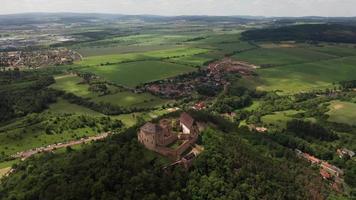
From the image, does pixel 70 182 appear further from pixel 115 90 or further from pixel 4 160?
pixel 115 90

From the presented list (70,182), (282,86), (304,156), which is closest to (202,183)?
(70,182)

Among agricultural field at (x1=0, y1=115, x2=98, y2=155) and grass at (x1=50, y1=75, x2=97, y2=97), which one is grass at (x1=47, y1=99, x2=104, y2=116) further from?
agricultural field at (x1=0, y1=115, x2=98, y2=155)

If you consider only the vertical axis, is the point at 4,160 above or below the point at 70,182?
below

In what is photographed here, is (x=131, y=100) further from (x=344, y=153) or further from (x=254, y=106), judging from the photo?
(x=344, y=153)

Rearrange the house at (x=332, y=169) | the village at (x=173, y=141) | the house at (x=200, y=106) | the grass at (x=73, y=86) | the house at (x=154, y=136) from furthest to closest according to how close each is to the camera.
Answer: the grass at (x=73, y=86), the house at (x=200, y=106), the house at (x=332, y=169), the house at (x=154, y=136), the village at (x=173, y=141)

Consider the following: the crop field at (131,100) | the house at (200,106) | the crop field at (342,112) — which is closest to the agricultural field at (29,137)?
the crop field at (131,100)

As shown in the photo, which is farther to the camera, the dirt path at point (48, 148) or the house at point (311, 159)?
the dirt path at point (48, 148)

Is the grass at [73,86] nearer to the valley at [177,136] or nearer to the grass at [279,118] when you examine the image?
the valley at [177,136]
